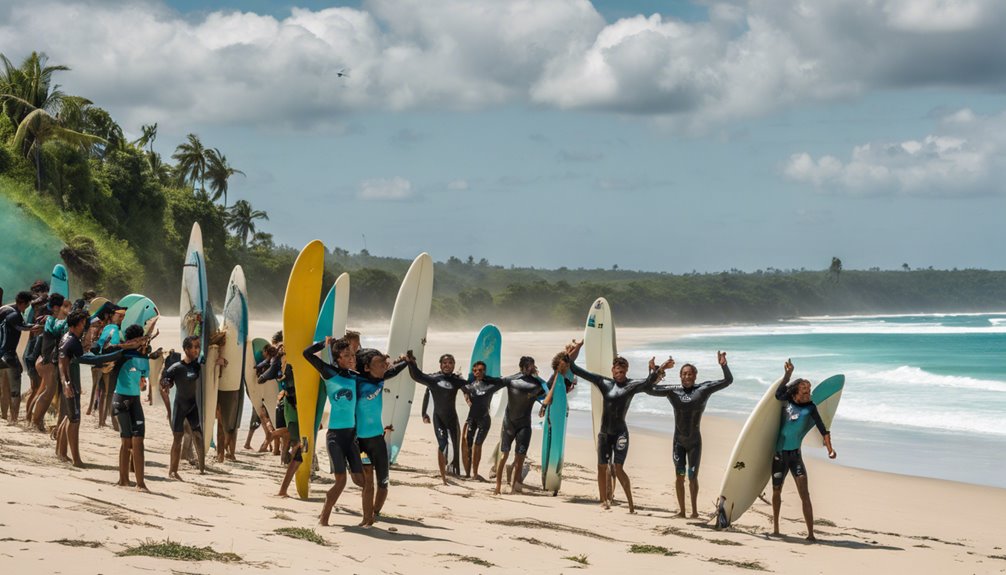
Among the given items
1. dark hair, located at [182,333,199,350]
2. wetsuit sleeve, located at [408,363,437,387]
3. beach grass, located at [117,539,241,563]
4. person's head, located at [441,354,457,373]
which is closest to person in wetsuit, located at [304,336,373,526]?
beach grass, located at [117,539,241,563]

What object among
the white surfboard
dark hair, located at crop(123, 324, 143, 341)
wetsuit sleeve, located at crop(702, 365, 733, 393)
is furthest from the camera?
the white surfboard

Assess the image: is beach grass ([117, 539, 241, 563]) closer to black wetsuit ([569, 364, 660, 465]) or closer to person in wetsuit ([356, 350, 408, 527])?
person in wetsuit ([356, 350, 408, 527])

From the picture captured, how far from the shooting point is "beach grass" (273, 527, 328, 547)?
21.0 ft

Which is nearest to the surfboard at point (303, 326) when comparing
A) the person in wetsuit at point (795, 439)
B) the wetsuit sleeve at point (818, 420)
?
the person in wetsuit at point (795, 439)

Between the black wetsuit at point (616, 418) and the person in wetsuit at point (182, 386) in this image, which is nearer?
the person in wetsuit at point (182, 386)

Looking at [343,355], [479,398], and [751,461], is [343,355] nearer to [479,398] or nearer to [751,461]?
[479,398]

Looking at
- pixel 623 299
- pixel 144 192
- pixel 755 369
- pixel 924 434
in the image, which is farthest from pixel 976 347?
pixel 623 299

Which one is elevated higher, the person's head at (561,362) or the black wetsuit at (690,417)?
the person's head at (561,362)

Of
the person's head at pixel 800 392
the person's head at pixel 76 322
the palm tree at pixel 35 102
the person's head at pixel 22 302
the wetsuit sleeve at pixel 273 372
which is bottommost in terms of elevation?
the wetsuit sleeve at pixel 273 372

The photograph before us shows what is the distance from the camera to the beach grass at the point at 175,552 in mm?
5359

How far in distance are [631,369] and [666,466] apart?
15.8 metres

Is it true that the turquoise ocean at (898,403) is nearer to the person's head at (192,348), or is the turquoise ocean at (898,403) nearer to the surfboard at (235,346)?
the surfboard at (235,346)

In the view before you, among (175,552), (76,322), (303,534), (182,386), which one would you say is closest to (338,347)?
(303,534)

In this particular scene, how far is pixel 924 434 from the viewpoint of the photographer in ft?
53.4
